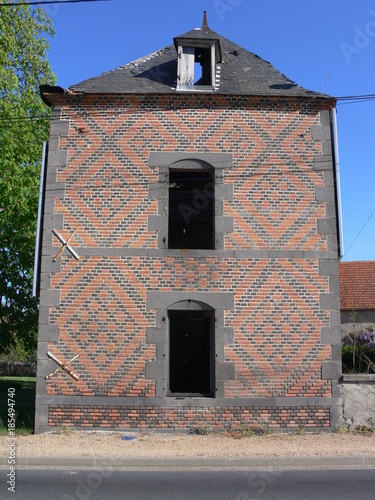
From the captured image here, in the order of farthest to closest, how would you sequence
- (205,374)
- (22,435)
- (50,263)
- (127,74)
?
(205,374) → (127,74) → (50,263) → (22,435)

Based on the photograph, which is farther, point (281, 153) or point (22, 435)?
point (281, 153)

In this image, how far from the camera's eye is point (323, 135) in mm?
11508

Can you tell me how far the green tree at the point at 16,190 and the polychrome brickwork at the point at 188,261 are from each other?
5.89 meters

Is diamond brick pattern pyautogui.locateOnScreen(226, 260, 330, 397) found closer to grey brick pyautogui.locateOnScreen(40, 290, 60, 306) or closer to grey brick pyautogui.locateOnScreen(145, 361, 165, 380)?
grey brick pyautogui.locateOnScreen(145, 361, 165, 380)

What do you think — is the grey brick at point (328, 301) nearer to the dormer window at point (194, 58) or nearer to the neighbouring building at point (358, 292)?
the dormer window at point (194, 58)

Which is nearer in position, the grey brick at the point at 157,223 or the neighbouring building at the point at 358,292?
the grey brick at the point at 157,223

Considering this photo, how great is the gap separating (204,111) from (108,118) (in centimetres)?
214

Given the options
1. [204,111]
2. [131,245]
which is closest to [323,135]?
[204,111]

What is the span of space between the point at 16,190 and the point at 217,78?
783cm

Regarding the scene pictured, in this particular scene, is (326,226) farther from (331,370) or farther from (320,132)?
(331,370)

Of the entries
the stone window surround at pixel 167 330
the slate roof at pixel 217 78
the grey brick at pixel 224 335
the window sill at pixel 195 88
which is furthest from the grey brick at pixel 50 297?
the window sill at pixel 195 88

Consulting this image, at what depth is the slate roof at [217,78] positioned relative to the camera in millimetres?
11719

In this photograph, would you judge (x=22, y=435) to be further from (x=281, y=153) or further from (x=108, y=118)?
(x=281, y=153)

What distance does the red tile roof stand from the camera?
25.2 m
